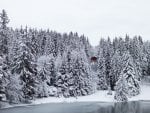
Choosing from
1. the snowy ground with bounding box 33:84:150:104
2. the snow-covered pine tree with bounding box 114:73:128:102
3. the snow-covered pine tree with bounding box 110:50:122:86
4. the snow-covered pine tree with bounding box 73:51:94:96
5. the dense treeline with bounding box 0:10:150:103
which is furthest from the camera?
the snow-covered pine tree with bounding box 110:50:122:86

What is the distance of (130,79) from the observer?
76375mm

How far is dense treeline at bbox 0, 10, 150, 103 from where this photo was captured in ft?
180

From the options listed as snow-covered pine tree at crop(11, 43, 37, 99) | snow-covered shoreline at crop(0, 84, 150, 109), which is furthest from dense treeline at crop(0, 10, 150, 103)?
snow-covered shoreline at crop(0, 84, 150, 109)

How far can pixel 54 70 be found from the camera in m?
75.1

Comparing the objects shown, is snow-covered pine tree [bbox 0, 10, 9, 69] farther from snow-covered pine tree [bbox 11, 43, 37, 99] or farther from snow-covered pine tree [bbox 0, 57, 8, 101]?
snow-covered pine tree [bbox 11, 43, 37, 99]

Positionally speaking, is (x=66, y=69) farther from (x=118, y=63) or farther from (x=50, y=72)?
(x=118, y=63)

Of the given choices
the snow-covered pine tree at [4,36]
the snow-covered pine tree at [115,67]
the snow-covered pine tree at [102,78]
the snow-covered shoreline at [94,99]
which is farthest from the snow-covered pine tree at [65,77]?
the snow-covered pine tree at [4,36]

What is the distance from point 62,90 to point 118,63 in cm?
2512

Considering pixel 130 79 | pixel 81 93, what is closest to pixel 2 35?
pixel 81 93

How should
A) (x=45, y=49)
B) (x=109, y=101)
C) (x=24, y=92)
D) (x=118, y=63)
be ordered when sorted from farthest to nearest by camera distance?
(x=45, y=49) < (x=118, y=63) < (x=109, y=101) < (x=24, y=92)

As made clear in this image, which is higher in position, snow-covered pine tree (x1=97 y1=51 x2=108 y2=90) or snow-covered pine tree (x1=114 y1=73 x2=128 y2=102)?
snow-covered pine tree (x1=97 y1=51 x2=108 y2=90)

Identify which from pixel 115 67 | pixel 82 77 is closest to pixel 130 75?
pixel 115 67

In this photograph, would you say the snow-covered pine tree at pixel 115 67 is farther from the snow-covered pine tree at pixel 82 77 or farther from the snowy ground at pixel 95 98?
Result: the snow-covered pine tree at pixel 82 77

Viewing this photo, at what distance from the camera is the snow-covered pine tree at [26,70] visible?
2319 inches
